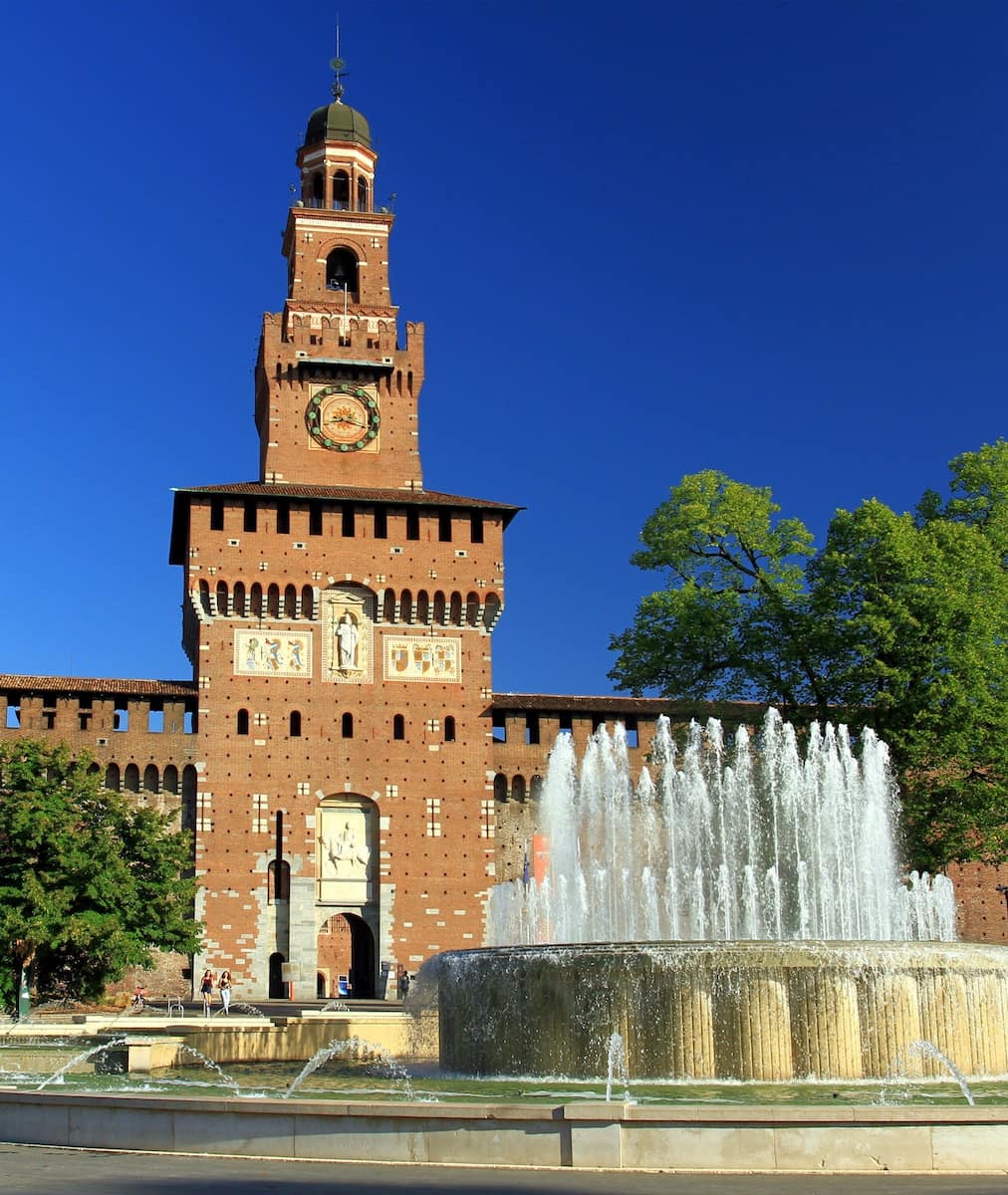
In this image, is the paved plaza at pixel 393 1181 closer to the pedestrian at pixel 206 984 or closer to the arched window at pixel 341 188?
the pedestrian at pixel 206 984

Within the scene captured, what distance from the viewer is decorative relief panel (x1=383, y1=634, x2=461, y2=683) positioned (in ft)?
136

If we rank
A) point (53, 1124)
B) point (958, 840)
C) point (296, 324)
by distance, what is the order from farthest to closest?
point (296, 324) → point (958, 840) → point (53, 1124)

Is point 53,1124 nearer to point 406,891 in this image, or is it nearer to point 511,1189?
point 511,1189

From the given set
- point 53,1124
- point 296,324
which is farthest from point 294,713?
point 53,1124

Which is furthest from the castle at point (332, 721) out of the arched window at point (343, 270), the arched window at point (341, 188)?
the arched window at point (341, 188)

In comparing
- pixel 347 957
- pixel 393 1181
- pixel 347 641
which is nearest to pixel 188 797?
pixel 347 641

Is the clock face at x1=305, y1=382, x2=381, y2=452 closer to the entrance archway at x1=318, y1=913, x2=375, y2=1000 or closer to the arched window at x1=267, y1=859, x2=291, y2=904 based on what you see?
the arched window at x1=267, y1=859, x2=291, y2=904

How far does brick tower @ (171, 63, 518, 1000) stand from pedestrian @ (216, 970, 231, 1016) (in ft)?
1.33

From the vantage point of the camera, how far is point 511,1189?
9102mm

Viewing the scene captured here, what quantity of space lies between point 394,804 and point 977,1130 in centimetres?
3113

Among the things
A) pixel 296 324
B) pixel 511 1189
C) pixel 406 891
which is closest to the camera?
pixel 511 1189

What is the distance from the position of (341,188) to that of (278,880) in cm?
2179

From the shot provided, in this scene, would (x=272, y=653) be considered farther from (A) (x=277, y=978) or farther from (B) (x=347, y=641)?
(A) (x=277, y=978)

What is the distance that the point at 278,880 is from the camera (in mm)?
39656
